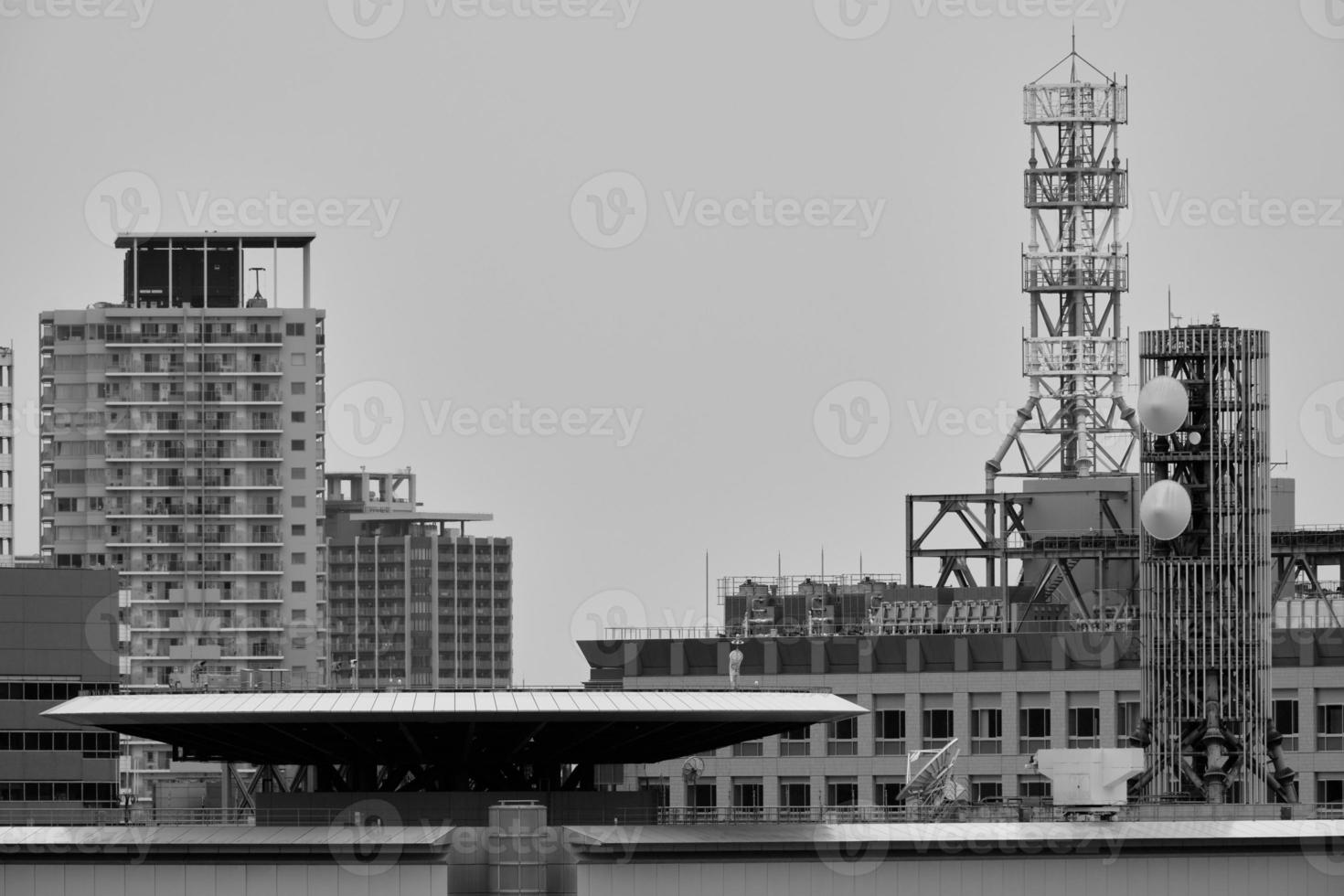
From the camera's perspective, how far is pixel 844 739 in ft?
478

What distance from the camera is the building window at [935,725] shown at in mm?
144250

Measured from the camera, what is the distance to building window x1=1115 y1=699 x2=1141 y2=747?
5551 inches

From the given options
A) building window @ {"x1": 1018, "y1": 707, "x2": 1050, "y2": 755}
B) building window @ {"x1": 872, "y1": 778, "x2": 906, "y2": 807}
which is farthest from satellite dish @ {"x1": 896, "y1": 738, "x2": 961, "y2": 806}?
building window @ {"x1": 1018, "y1": 707, "x2": 1050, "y2": 755}

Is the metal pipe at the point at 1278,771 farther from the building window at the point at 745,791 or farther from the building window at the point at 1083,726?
the building window at the point at 745,791

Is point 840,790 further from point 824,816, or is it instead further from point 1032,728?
point 824,816

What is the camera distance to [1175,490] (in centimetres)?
11312

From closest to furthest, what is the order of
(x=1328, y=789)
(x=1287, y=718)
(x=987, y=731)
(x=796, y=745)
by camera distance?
(x=1328, y=789) < (x=1287, y=718) < (x=987, y=731) < (x=796, y=745)

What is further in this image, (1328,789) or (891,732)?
(891,732)

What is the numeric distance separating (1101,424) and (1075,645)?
32.4 meters

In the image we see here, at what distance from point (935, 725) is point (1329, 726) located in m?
18.3

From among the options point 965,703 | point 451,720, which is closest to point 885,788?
point 965,703

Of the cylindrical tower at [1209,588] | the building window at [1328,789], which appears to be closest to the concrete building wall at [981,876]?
the cylindrical tower at [1209,588]

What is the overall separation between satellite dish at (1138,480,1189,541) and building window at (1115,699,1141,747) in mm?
28569

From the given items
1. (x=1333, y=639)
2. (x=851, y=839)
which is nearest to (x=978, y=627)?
(x=1333, y=639)
